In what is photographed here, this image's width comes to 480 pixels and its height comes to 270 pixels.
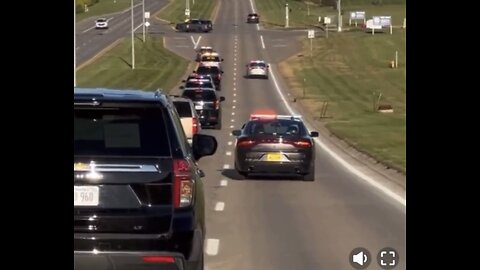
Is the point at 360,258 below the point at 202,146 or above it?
below

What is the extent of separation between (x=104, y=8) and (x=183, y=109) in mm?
133236

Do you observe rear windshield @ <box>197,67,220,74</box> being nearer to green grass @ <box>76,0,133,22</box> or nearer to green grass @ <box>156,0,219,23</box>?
green grass @ <box>156,0,219,23</box>

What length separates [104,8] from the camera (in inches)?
6353

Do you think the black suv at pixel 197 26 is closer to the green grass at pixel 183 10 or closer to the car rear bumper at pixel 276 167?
the green grass at pixel 183 10

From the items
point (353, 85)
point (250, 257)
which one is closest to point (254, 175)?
point (250, 257)

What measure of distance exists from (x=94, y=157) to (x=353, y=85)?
6615cm

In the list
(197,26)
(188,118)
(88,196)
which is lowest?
(188,118)

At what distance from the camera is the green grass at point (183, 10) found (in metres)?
142

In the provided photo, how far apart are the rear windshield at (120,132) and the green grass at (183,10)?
126960 millimetres

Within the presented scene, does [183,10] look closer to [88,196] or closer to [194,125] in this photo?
[194,125]

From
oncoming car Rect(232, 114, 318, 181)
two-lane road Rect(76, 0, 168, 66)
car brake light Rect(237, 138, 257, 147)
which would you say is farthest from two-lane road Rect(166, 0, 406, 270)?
two-lane road Rect(76, 0, 168, 66)

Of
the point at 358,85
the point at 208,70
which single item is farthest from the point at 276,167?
the point at 358,85

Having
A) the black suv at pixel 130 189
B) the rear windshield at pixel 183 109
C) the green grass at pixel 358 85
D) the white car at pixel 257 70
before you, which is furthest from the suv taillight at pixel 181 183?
the white car at pixel 257 70
